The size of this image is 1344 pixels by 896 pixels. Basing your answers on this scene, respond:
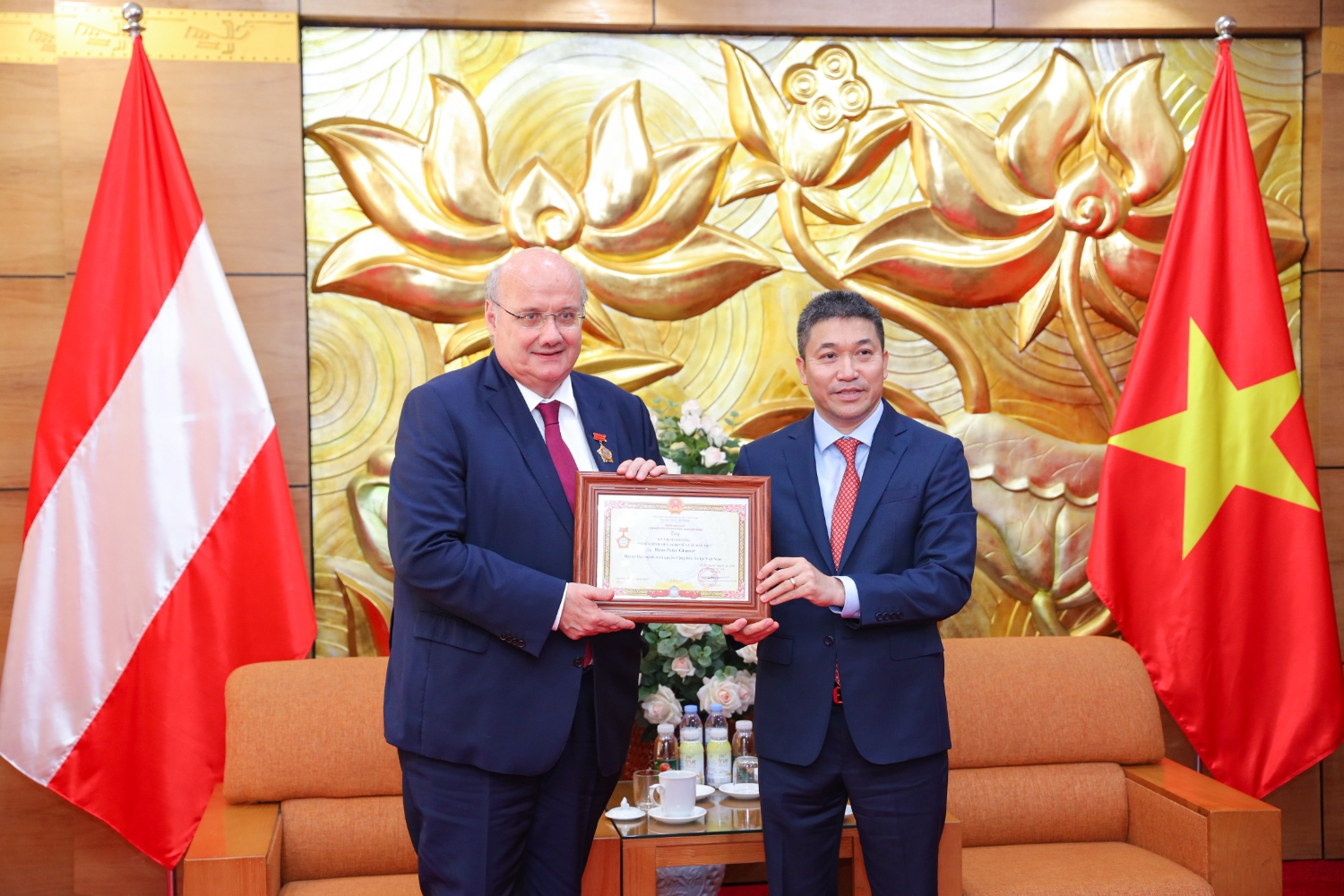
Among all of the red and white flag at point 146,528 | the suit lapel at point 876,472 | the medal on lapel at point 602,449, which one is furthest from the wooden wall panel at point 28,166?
the suit lapel at point 876,472

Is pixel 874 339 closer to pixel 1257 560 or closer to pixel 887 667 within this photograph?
→ pixel 887 667

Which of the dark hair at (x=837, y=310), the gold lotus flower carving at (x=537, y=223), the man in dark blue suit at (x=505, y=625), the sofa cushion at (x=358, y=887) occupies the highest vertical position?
the gold lotus flower carving at (x=537, y=223)

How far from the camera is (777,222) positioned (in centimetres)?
381

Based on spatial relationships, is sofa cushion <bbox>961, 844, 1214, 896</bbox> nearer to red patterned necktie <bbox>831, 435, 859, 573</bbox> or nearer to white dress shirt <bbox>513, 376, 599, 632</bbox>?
red patterned necktie <bbox>831, 435, 859, 573</bbox>

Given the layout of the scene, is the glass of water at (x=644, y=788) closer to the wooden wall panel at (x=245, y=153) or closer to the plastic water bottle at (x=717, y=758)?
the plastic water bottle at (x=717, y=758)

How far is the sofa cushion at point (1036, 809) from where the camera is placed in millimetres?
3188

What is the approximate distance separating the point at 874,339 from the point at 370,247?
1.92 meters

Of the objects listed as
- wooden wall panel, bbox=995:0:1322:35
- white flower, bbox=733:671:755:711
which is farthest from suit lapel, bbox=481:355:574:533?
wooden wall panel, bbox=995:0:1322:35

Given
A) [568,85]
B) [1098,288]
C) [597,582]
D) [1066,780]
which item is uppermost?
[568,85]

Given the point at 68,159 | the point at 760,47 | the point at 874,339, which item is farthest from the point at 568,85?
the point at 874,339

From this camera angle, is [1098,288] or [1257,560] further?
[1098,288]

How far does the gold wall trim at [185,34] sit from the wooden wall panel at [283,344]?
2.30ft

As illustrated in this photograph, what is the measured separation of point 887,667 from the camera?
2250mm

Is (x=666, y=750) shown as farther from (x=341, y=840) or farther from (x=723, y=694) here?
(x=341, y=840)
